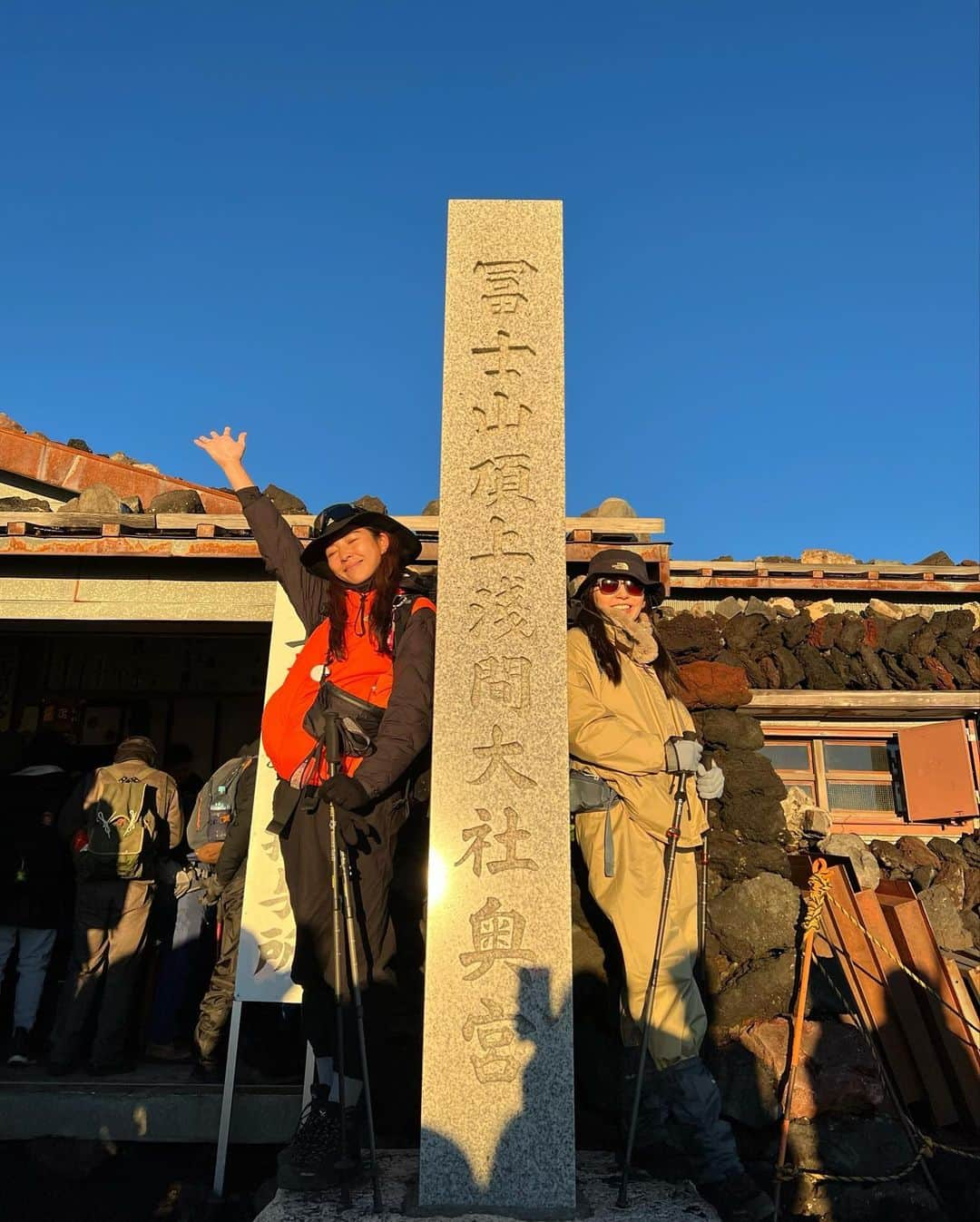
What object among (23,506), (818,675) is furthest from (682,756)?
(23,506)

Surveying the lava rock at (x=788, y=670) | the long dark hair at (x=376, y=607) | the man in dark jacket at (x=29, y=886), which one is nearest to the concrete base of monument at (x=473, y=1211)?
the long dark hair at (x=376, y=607)

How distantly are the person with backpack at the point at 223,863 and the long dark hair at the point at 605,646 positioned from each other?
2217 mm

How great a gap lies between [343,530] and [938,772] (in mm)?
5925

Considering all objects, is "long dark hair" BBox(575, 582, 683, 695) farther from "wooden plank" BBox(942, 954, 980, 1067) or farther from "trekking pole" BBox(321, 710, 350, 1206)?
"wooden plank" BBox(942, 954, 980, 1067)

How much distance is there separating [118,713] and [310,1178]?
283 inches

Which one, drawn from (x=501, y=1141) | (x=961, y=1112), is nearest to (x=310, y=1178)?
(x=501, y=1141)

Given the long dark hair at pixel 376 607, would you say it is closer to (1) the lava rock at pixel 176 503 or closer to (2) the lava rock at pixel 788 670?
(1) the lava rock at pixel 176 503

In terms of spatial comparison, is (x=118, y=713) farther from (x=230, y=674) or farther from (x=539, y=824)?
(x=539, y=824)

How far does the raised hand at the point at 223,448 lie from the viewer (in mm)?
4426

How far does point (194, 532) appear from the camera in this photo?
18.9 feet

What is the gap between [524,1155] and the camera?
3.09m

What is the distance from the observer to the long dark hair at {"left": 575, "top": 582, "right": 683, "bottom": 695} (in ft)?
13.4

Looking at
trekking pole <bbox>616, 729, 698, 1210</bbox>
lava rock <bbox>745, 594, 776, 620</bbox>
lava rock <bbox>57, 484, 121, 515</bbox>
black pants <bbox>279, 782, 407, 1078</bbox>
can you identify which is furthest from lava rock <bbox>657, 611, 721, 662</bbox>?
lava rock <bbox>57, 484, 121, 515</bbox>

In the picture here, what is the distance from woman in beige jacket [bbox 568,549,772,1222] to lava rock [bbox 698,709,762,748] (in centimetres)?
191
